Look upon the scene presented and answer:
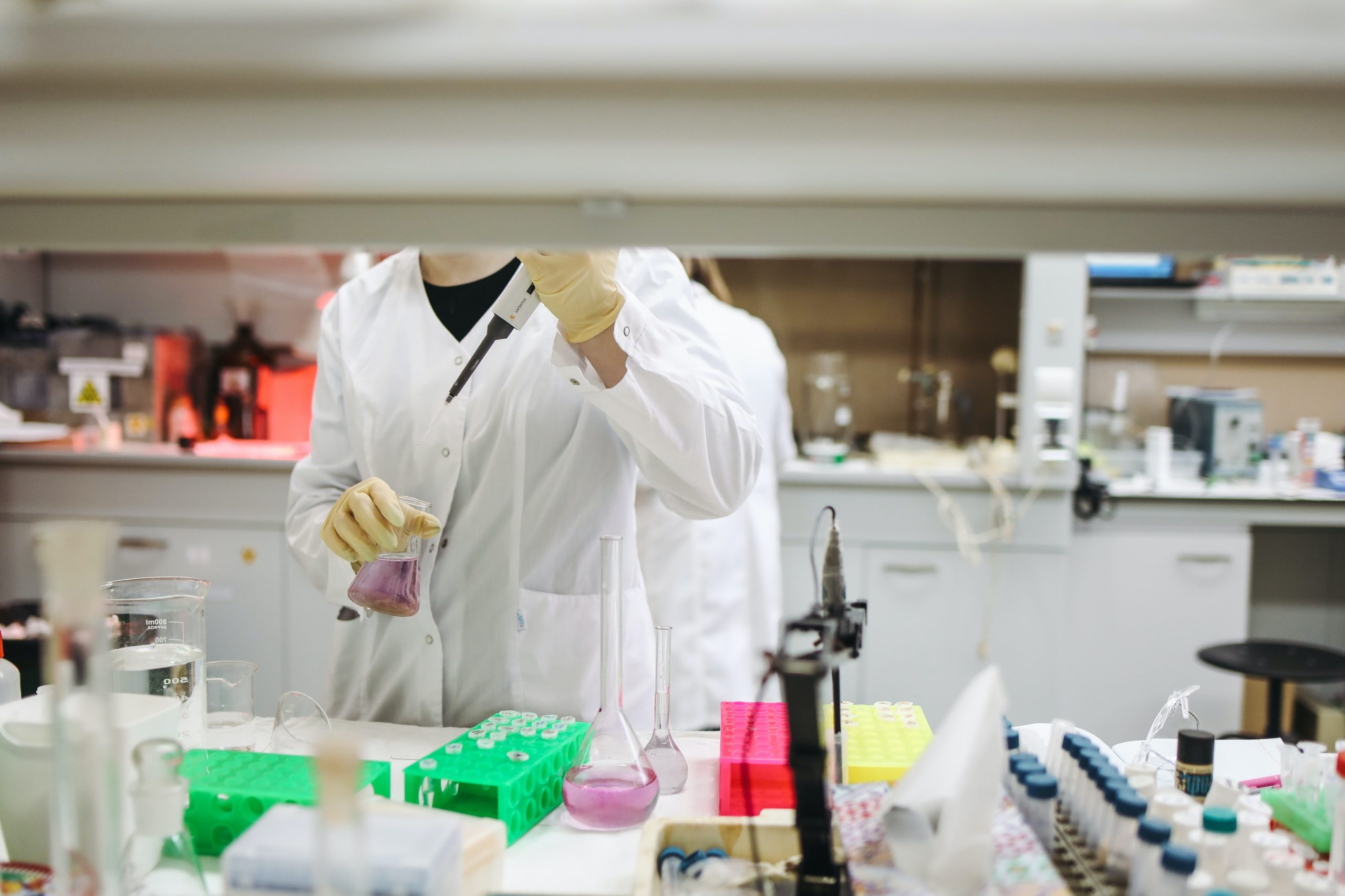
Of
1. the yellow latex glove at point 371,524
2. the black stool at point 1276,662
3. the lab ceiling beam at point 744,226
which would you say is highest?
the lab ceiling beam at point 744,226

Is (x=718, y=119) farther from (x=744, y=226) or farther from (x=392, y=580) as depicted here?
(x=392, y=580)

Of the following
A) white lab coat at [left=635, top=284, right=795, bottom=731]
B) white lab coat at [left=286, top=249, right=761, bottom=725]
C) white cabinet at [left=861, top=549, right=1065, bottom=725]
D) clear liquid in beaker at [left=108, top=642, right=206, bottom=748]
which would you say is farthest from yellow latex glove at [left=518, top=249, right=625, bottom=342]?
white cabinet at [left=861, top=549, right=1065, bottom=725]

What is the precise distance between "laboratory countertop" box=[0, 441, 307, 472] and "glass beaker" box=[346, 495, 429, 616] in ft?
5.95

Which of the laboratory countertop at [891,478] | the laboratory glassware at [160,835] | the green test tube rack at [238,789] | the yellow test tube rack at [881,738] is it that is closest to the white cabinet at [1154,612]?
the laboratory countertop at [891,478]

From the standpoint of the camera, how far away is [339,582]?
4.27 feet

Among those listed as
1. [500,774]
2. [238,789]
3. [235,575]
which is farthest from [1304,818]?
[235,575]

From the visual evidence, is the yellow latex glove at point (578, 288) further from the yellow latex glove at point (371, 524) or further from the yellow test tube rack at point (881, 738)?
the yellow test tube rack at point (881, 738)

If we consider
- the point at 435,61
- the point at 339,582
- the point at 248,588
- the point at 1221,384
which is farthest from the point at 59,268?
the point at 1221,384

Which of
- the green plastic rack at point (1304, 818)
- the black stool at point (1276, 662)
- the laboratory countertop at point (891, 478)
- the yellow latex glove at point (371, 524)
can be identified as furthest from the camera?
the laboratory countertop at point (891, 478)

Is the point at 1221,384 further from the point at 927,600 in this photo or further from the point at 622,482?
the point at 622,482

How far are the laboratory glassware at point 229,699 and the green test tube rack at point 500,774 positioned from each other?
318 mm

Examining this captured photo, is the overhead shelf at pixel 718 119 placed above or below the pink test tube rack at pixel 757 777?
above

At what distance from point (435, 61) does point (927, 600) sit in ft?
8.34

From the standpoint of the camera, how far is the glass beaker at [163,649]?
0.98m
